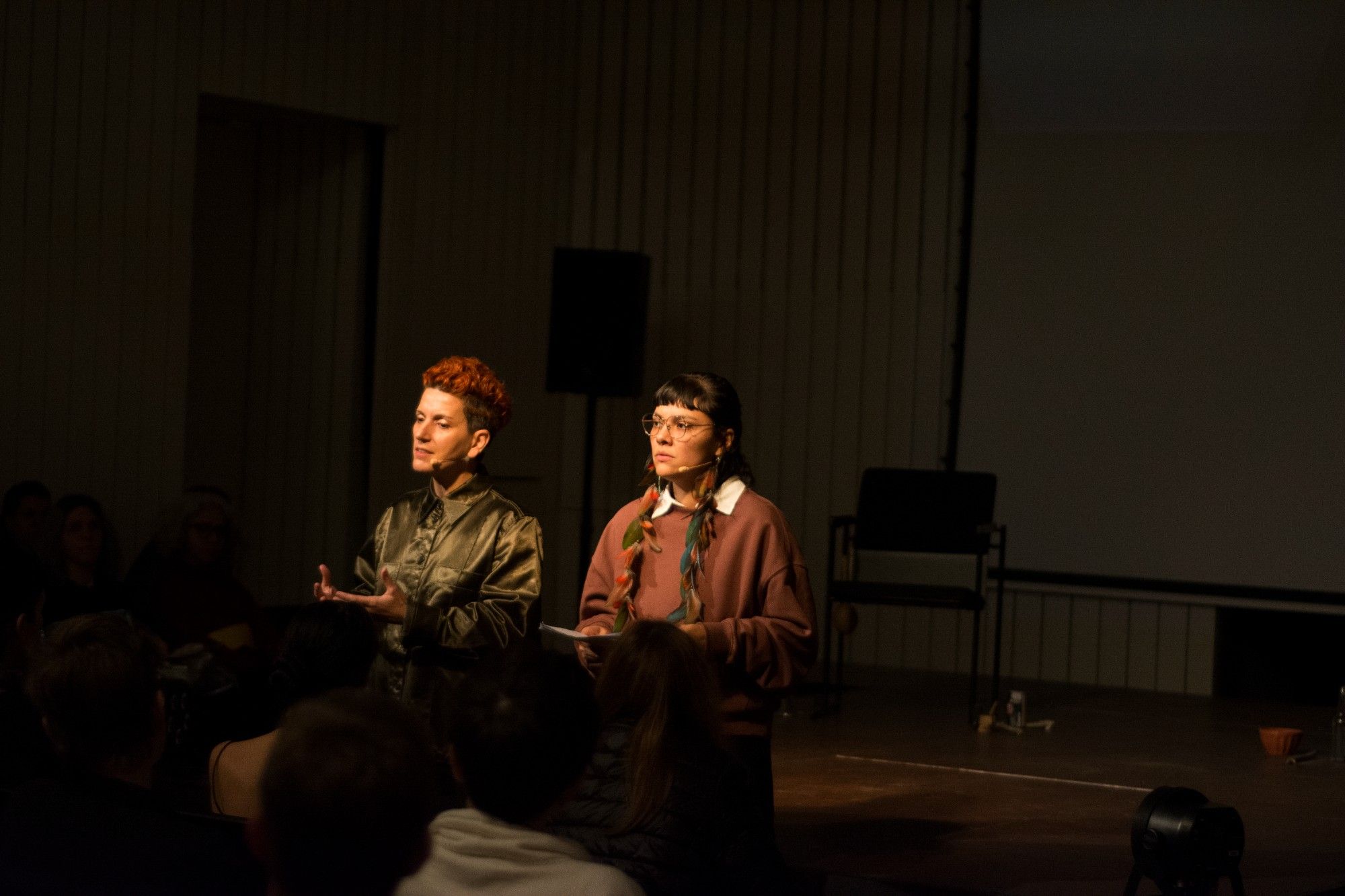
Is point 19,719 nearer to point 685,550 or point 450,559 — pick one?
point 450,559

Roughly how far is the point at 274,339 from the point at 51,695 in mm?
5884

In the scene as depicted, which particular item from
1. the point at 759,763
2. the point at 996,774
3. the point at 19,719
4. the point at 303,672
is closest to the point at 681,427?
the point at 759,763

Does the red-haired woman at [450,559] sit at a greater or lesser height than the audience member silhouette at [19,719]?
greater

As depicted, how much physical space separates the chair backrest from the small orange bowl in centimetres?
120

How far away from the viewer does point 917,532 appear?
20.7 feet

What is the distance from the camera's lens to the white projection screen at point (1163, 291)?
671 cm

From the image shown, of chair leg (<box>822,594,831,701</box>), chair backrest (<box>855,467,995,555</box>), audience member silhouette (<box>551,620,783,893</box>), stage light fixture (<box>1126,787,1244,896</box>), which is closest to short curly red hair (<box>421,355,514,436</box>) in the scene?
audience member silhouette (<box>551,620,783,893</box>)

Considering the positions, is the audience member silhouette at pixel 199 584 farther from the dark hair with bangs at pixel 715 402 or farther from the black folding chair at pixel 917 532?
the dark hair with bangs at pixel 715 402

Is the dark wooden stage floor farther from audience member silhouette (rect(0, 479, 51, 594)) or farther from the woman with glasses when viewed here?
audience member silhouette (rect(0, 479, 51, 594))

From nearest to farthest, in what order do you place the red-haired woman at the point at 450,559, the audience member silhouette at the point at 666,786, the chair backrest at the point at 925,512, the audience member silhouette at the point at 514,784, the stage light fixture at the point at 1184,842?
the audience member silhouette at the point at 514,784 < the audience member silhouette at the point at 666,786 < the stage light fixture at the point at 1184,842 < the red-haired woman at the point at 450,559 < the chair backrest at the point at 925,512

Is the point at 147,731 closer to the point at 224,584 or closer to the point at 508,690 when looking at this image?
the point at 508,690

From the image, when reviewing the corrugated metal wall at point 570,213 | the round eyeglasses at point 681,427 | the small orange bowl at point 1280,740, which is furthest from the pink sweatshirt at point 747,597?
the corrugated metal wall at point 570,213

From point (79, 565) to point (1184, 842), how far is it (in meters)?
3.80

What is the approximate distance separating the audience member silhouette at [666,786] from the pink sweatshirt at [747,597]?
43cm
